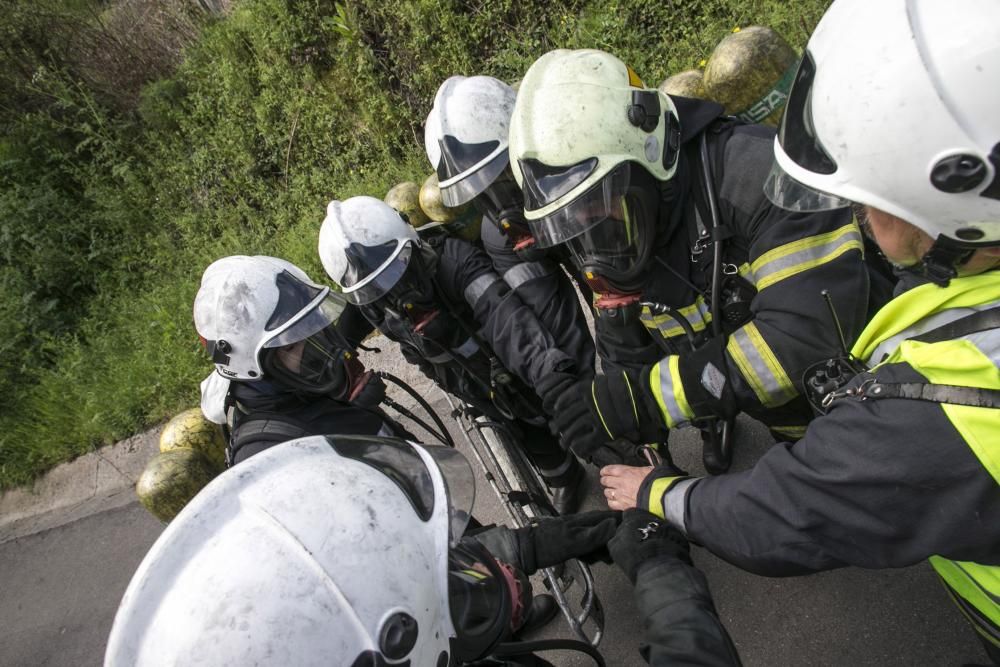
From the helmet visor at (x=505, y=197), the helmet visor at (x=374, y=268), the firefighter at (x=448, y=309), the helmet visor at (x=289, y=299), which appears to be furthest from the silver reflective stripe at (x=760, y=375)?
the helmet visor at (x=289, y=299)

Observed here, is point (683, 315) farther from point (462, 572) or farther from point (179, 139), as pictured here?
point (179, 139)

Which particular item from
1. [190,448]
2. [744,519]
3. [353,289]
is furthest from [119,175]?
[744,519]

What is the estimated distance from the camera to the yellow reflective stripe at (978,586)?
3.95 feet

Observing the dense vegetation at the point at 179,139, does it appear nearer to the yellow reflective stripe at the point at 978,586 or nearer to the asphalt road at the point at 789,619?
the asphalt road at the point at 789,619

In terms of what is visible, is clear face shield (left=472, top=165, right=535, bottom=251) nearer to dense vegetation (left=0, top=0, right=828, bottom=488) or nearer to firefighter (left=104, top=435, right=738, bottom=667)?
firefighter (left=104, top=435, right=738, bottom=667)

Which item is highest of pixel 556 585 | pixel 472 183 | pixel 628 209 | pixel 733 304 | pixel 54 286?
pixel 54 286

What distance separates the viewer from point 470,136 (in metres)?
2.70

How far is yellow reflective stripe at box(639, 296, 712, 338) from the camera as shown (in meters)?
2.09

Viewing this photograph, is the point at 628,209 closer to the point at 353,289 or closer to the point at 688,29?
the point at 353,289

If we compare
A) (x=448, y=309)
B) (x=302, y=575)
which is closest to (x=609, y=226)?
Answer: (x=448, y=309)

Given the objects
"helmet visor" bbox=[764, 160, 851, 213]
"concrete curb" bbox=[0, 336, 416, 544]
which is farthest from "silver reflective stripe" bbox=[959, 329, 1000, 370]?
"concrete curb" bbox=[0, 336, 416, 544]

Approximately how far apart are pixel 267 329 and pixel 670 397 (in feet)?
5.63

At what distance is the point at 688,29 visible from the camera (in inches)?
221

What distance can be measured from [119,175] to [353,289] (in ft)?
29.5
